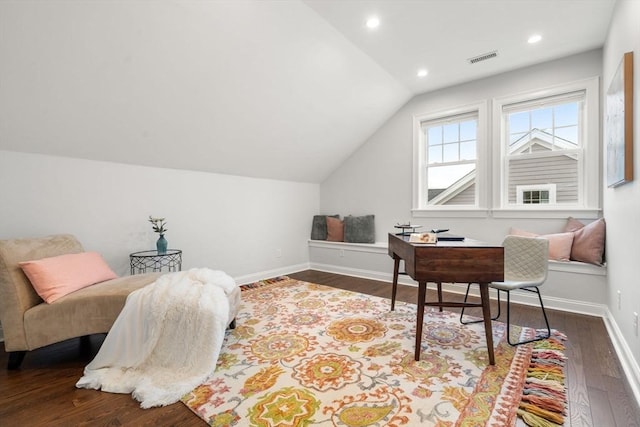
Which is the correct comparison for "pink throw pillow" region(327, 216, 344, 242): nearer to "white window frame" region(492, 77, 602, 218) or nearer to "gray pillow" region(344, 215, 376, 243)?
"gray pillow" region(344, 215, 376, 243)

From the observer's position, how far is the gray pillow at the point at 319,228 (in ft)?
17.6

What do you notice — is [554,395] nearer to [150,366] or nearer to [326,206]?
[150,366]

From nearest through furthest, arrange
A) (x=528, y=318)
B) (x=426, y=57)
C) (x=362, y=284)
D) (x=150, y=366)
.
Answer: (x=150, y=366) → (x=528, y=318) → (x=426, y=57) → (x=362, y=284)

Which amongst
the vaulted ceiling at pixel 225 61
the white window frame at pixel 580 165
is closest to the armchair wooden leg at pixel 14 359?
the vaulted ceiling at pixel 225 61

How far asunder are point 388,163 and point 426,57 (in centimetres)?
170

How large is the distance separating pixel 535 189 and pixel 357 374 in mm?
3321

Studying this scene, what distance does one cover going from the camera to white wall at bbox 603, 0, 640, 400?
5.98 ft

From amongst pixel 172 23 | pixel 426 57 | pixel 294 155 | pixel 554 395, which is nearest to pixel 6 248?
pixel 172 23

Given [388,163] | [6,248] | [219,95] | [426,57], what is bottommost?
[6,248]

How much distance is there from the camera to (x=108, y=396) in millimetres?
1743

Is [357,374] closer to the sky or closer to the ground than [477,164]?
closer to the ground

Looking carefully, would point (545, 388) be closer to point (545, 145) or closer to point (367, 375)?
point (367, 375)

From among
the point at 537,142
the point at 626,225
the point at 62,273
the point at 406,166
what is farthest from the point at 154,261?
the point at 537,142

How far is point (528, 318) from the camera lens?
2.95 meters
